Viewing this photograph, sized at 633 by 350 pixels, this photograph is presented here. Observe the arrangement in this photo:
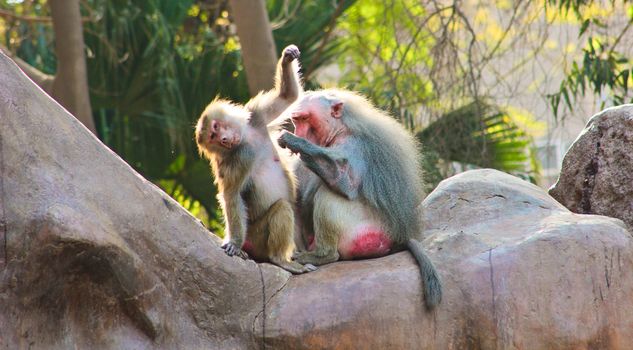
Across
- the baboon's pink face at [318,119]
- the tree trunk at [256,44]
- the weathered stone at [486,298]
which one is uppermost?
the tree trunk at [256,44]

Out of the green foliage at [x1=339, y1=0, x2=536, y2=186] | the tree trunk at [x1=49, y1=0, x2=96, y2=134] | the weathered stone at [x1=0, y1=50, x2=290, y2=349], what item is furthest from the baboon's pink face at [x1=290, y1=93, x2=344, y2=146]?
the green foliage at [x1=339, y1=0, x2=536, y2=186]

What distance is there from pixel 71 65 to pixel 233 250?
3.83 meters

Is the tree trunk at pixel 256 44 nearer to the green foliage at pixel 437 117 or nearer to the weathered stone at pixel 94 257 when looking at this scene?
the green foliage at pixel 437 117

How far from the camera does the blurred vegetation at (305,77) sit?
9.24 metres

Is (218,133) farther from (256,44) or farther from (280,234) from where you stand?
(256,44)

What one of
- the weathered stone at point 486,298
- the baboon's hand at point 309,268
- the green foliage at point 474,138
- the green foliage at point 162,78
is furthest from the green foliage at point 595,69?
the baboon's hand at point 309,268

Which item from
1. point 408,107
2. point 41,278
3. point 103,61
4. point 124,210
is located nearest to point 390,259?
point 124,210

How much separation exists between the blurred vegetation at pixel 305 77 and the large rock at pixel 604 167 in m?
2.59

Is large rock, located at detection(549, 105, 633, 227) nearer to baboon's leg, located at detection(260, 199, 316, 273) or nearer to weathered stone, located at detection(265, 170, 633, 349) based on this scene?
weathered stone, located at detection(265, 170, 633, 349)

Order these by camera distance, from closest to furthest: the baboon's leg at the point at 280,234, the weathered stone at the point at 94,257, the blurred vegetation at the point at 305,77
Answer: the weathered stone at the point at 94,257
the baboon's leg at the point at 280,234
the blurred vegetation at the point at 305,77

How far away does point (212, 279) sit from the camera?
4.87 meters

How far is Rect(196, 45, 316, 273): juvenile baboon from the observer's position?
17.6 ft

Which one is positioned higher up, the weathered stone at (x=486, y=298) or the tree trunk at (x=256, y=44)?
the tree trunk at (x=256, y=44)

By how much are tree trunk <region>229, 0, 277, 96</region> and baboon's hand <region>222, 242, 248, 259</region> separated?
127 inches
